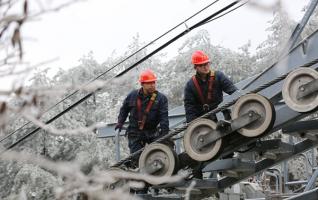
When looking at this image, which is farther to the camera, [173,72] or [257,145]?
[173,72]

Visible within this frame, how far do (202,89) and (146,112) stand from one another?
86 cm

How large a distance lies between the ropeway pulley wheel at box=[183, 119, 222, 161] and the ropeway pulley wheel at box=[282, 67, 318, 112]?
3.01 ft

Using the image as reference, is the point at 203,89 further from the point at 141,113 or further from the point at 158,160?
the point at 158,160

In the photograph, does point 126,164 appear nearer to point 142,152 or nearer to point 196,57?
point 142,152

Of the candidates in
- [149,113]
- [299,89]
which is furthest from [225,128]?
[149,113]

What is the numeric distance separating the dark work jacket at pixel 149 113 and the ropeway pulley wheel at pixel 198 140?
3.25 ft

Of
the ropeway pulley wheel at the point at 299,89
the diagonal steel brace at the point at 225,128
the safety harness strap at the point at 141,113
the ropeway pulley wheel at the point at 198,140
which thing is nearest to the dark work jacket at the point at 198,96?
the safety harness strap at the point at 141,113

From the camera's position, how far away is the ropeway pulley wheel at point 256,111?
20.9ft

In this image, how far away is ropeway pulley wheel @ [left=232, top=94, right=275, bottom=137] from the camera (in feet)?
20.9

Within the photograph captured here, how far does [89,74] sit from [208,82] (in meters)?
17.9

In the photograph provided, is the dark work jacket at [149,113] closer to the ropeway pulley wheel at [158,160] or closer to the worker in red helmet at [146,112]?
the worker in red helmet at [146,112]

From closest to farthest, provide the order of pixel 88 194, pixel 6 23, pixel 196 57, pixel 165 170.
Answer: pixel 6 23, pixel 88 194, pixel 165 170, pixel 196 57

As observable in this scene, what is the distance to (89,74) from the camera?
25156mm

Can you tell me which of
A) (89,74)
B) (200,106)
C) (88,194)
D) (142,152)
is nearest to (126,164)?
(142,152)
